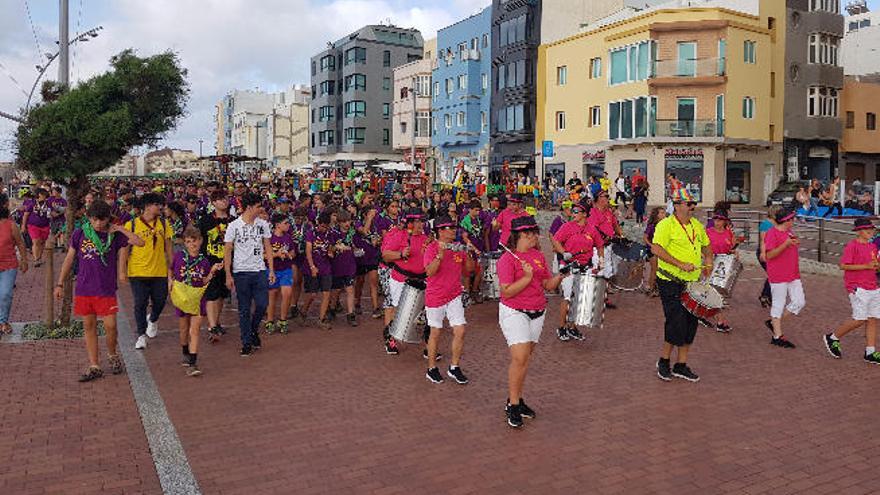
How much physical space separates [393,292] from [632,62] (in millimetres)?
33225

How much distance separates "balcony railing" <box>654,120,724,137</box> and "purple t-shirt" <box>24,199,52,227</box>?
29.4 m

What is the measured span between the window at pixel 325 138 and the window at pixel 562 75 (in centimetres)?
3666

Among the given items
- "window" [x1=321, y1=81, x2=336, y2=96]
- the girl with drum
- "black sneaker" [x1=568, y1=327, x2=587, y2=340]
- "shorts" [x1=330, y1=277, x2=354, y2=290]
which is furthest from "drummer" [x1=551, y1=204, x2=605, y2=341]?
"window" [x1=321, y1=81, x2=336, y2=96]

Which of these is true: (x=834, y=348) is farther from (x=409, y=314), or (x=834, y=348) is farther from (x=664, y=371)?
(x=409, y=314)

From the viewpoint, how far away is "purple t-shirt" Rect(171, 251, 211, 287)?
319 inches

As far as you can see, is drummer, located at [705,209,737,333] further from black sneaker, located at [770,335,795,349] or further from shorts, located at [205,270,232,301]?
shorts, located at [205,270,232,301]

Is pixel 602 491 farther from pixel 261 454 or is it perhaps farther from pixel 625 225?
pixel 625 225

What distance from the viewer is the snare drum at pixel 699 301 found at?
7.44 meters

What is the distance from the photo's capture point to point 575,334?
969cm

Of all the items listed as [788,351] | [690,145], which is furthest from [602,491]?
[690,145]

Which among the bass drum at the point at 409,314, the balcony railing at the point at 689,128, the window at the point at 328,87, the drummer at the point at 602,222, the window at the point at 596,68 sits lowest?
the bass drum at the point at 409,314

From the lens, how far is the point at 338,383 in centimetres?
761

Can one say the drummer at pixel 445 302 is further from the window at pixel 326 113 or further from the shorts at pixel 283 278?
the window at pixel 326 113

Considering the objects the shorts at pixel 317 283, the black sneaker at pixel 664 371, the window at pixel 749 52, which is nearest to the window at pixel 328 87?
the window at pixel 749 52
